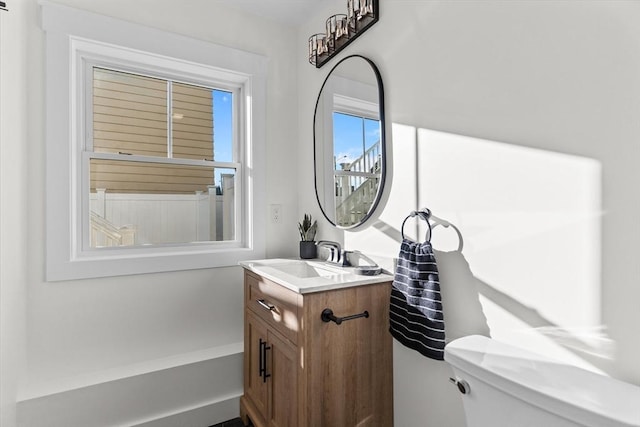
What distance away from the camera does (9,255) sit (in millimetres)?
1314

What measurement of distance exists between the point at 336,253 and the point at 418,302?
26.2 inches

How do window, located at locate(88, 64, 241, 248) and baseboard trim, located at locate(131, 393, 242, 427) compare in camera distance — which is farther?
window, located at locate(88, 64, 241, 248)

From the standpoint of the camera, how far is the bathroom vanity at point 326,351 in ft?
4.06

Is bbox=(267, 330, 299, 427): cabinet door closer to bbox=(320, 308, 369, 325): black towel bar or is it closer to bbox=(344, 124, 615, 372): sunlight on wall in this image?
bbox=(320, 308, 369, 325): black towel bar

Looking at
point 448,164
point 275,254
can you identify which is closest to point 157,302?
point 275,254

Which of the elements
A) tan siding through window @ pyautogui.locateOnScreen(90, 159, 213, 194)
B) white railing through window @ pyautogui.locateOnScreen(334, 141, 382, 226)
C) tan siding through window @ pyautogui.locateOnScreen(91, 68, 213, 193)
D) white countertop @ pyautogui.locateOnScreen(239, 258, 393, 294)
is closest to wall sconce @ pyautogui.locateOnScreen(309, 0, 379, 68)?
white railing through window @ pyautogui.locateOnScreen(334, 141, 382, 226)

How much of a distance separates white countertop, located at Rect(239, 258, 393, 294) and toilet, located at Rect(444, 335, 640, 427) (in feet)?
1.53

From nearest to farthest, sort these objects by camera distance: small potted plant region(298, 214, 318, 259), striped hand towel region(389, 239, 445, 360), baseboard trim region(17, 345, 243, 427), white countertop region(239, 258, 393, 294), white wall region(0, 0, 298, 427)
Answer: striped hand towel region(389, 239, 445, 360)
white countertop region(239, 258, 393, 294)
white wall region(0, 0, 298, 427)
baseboard trim region(17, 345, 243, 427)
small potted plant region(298, 214, 318, 259)

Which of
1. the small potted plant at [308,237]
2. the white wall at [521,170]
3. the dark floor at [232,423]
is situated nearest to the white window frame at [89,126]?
the small potted plant at [308,237]

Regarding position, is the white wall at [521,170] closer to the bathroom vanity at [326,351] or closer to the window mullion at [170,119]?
the bathroom vanity at [326,351]

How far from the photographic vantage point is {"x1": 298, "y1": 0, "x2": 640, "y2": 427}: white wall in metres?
0.80

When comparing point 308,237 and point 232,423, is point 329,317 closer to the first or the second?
point 308,237

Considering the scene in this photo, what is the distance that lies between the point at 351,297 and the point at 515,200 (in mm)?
699

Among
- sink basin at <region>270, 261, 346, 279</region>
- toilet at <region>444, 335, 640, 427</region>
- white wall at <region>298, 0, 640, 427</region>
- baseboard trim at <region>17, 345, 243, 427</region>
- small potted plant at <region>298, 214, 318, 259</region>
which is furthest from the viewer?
small potted plant at <region>298, 214, 318, 259</region>
